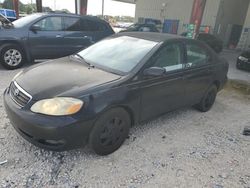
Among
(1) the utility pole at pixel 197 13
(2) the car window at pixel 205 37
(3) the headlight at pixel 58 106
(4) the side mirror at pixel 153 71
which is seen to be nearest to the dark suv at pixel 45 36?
(3) the headlight at pixel 58 106

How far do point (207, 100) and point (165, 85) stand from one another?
5.13 ft

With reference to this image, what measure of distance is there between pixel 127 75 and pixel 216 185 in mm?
1601

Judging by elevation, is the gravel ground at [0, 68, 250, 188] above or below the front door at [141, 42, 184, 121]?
below

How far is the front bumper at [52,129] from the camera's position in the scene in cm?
245

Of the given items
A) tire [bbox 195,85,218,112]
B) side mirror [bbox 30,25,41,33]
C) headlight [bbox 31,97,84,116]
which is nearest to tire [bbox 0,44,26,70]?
side mirror [bbox 30,25,41,33]

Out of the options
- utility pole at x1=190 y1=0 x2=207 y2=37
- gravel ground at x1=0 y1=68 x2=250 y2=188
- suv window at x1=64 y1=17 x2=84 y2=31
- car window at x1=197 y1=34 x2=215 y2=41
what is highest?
utility pole at x1=190 y1=0 x2=207 y2=37

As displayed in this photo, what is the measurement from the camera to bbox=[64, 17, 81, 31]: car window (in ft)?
22.8

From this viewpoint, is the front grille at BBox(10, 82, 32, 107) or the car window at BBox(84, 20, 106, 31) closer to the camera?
the front grille at BBox(10, 82, 32, 107)

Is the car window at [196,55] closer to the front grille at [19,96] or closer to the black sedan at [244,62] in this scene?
the front grille at [19,96]

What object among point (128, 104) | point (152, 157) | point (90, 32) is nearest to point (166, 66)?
point (128, 104)

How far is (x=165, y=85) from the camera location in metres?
3.46

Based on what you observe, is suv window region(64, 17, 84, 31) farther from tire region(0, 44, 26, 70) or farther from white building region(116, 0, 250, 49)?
white building region(116, 0, 250, 49)

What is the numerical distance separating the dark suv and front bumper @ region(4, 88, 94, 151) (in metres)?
4.07

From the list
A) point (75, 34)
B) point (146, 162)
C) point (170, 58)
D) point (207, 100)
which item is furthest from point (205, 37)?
point (146, 162)
